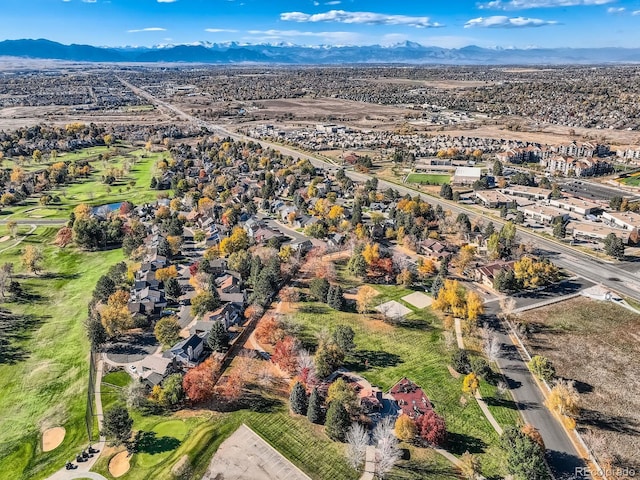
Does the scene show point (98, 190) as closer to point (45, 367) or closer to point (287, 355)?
point (45, 367)

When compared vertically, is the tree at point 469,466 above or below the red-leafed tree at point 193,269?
below

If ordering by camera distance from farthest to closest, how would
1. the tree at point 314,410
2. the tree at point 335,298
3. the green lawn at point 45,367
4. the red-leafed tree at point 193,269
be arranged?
the red-leafed tree at point 193,269, the tree at point 335,298, the tree at point 314,410, the green lawn at point 45,367

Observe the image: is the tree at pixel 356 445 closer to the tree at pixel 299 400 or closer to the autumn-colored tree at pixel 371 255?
the tree at pixel 299 400

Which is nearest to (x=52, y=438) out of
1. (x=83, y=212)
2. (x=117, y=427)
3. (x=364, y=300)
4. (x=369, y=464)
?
(x=117, y=427)

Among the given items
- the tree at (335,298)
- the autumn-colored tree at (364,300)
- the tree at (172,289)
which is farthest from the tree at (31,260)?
the autumn-colored tree at (364,300)

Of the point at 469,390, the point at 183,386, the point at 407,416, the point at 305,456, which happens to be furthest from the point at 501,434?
the point at 183,386

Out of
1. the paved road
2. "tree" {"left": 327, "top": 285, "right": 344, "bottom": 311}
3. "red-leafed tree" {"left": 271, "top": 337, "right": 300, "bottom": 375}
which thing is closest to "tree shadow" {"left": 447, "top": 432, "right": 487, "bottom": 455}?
the paved road

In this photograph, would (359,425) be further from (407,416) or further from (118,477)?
(118,477)
